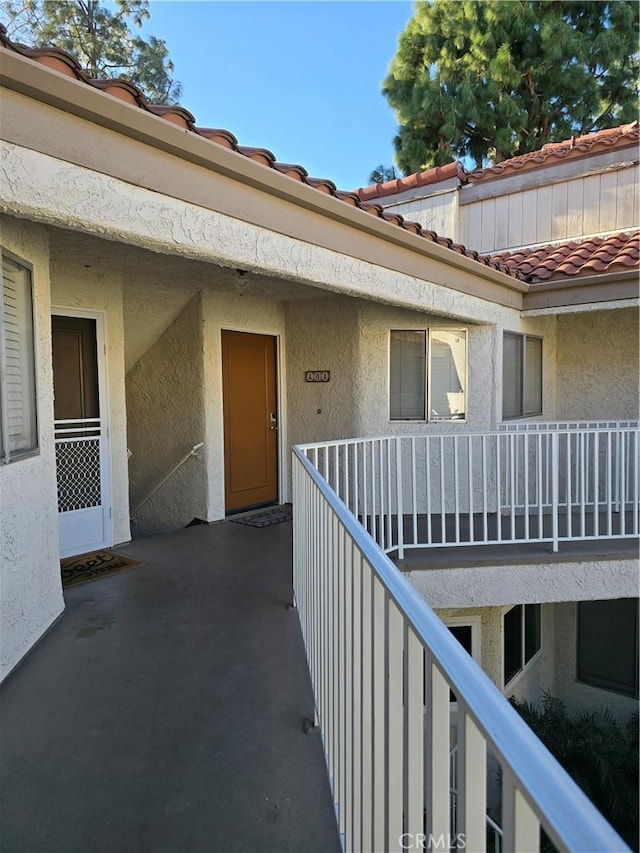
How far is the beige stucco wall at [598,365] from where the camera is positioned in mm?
7402

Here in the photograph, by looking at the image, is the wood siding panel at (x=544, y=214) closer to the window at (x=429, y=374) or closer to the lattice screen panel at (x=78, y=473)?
the window at (x=429, y=374)

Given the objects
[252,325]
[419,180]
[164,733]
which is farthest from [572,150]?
[164,733]

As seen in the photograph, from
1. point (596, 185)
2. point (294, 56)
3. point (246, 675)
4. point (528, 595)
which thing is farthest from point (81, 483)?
point (294, 56)

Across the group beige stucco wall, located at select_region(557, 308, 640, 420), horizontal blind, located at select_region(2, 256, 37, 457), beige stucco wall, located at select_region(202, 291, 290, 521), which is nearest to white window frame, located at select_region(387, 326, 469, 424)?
beige stucco wall, located at select_region(202, 291, 290, 521)

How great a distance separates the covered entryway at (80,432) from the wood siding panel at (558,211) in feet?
23.9

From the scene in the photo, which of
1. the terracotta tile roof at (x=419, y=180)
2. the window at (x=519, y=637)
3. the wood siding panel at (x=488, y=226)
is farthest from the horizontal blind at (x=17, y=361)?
the wood siding panel at (x=488, y=226)

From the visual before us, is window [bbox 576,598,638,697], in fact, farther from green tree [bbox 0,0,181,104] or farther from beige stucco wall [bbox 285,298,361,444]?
green tree [bbox 0,0,181,104]

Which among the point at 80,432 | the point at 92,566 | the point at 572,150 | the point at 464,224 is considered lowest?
the point at 92,566

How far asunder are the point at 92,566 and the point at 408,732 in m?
4.55

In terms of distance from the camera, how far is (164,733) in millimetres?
2676

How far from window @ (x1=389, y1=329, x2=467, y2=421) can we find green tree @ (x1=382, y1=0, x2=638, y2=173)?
1257 centimetres

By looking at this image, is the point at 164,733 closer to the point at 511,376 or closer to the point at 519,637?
the point at 511,376

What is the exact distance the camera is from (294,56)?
10281 millimetres

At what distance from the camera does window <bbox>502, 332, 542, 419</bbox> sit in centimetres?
691
